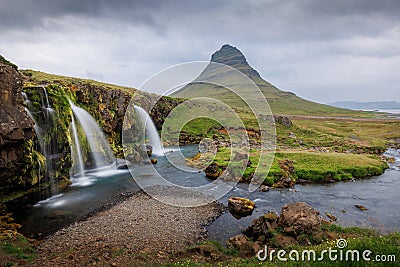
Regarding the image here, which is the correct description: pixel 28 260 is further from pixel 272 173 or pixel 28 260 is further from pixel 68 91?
pixel 68 91

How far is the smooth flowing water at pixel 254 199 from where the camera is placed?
67.2 ft

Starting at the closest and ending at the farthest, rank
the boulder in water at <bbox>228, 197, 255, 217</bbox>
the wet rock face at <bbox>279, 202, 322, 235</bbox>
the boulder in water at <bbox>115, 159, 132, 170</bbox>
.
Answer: the wet rock face at <bbox>279, 202, 322, 235</bbox>
the boulder in water at <bbox>228, 197, 255, 217</bbox>
the boulder in water at <bbox>115, 159, 132, 170</bbox>

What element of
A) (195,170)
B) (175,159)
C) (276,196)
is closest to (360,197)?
(276,196)

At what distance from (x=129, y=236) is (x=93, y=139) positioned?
26.6 meters

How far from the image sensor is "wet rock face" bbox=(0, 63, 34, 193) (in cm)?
2233

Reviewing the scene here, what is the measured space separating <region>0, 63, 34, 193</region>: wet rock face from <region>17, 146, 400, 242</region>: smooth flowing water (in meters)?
3.92

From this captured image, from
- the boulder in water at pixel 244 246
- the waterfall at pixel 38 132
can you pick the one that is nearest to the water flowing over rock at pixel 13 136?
the waterfall at pixel 38 132

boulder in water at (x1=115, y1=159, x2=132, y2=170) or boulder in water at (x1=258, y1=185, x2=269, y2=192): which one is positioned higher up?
boulder in water at (x1=115, y1=159, x2=132, y2=170)

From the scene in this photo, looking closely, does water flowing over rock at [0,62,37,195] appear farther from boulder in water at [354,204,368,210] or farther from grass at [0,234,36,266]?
boulder in water at [354,204,368,210]

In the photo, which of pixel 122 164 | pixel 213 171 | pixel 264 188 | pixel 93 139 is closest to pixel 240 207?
pixel 264 188

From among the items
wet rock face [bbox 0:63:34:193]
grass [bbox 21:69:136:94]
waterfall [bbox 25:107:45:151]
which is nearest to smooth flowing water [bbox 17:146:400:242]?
wet rock face [bbox 0:63:34:193]

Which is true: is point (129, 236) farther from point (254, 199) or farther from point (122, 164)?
point (122, 164)

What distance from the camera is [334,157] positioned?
4159 centimetres

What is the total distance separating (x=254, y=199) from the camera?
26.6 metres
